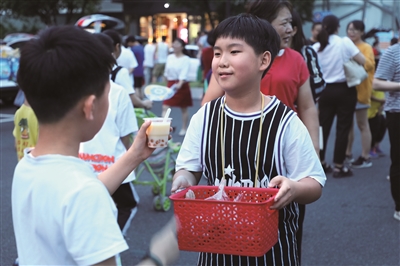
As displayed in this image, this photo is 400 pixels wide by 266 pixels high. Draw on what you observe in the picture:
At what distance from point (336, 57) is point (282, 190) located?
5.95 meters

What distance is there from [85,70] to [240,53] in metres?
1.01

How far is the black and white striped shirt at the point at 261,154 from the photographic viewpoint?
8.39 ft

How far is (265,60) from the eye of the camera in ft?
8.72

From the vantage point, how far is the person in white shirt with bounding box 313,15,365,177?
7.91m

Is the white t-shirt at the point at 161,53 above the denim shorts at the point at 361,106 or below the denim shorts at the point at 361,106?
below

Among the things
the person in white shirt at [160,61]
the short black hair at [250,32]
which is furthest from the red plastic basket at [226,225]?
the person in white shirt at [160,61]

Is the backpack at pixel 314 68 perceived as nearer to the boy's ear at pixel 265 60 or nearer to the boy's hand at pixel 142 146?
the boy's ear at pixel 265 60

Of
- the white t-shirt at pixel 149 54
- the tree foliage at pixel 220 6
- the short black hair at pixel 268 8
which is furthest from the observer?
the tree foliage at pixel 220 6

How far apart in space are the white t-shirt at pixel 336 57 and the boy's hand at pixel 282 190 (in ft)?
18.9

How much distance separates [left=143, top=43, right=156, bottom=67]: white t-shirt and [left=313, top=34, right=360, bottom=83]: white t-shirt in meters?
14.3

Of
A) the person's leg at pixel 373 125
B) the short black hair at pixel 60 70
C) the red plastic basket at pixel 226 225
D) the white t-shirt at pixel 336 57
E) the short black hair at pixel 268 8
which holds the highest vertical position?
the short black hair at pixel 60 70

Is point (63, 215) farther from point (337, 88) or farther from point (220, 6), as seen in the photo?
point (220, 6)

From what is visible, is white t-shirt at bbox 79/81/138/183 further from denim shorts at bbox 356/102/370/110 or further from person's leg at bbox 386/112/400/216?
denim shorts at bbox 356/102/370/110

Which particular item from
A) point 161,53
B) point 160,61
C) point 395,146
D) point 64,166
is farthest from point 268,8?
point 161,53
